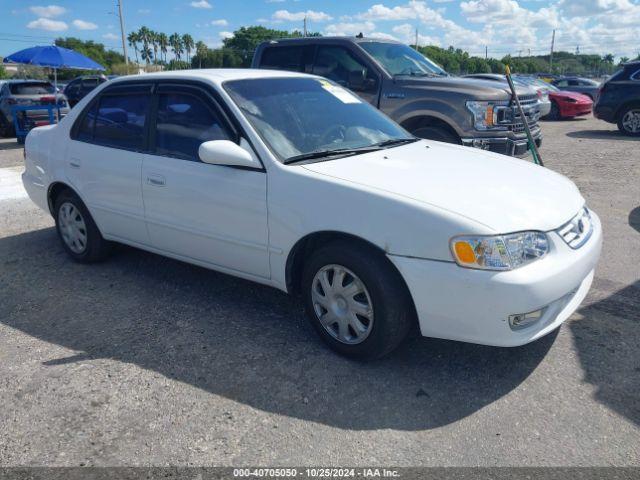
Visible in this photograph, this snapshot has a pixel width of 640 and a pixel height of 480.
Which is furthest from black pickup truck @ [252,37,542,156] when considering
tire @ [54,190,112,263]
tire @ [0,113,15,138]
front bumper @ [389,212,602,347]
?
tire @ [0,113,15,138]

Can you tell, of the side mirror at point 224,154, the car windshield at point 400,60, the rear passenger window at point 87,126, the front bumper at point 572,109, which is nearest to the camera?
the side mirror at point 224,154

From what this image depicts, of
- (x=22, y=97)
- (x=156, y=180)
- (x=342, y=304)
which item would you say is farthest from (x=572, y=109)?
(x=342, y=304)

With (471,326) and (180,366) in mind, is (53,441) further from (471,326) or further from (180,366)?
(471,326)

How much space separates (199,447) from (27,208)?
581 cm

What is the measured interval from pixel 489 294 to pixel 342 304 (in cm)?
90

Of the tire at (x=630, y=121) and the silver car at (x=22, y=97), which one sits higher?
the silver car at (x=22, y=97)

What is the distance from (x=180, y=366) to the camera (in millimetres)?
3439

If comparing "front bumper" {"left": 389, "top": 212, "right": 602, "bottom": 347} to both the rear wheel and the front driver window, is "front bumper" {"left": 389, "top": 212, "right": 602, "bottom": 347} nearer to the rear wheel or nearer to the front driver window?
the front driver window

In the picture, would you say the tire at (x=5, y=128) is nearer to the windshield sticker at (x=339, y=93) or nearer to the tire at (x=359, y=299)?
the windshield sticker at (x=339, y=93)

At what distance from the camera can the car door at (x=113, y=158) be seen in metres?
4.39

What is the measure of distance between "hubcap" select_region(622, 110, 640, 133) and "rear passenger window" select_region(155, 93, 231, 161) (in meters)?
13.1

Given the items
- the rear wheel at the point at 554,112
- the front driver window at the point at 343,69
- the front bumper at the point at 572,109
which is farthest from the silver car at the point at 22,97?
the front bumper at the point at 572,109

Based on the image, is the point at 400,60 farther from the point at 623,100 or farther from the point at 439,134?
the point at 623,100

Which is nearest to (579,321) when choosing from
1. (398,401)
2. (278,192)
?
(398,401)
